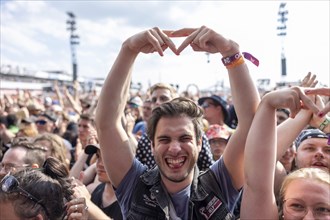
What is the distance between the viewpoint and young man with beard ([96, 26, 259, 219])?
1.86m

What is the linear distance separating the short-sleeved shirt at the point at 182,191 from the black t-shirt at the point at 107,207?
2.39 feet

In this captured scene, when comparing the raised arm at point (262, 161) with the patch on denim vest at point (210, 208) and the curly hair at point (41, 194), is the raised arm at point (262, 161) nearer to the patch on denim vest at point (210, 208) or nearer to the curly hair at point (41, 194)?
the patch on denim vest at point (210, 208)

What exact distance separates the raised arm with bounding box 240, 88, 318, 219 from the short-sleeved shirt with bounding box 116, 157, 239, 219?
0.15 m

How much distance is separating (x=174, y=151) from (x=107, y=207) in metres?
1.08

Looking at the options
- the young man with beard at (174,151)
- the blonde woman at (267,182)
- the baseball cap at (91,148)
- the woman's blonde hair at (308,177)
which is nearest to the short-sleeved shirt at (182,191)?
the young man with beard at (174,151)

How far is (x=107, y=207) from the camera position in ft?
9.00

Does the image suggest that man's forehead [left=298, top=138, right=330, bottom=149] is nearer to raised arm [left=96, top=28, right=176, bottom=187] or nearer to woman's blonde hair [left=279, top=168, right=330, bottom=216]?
woman's blonde hair [left=279, top=168, right=330, bottom=216]

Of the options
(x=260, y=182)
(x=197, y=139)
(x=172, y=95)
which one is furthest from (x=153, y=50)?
(x=172, y=95)

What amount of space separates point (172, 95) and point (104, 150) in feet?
7.80

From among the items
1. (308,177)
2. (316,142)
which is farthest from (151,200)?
(316,142)

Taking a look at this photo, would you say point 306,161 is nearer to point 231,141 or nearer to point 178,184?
point 231,141

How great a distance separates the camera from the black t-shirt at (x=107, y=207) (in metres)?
2.65

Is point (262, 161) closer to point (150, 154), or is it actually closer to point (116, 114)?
point (116, 114)

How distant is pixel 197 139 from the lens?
2.04 metres
